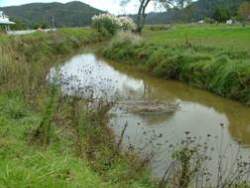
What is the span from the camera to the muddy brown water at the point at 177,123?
852 cm

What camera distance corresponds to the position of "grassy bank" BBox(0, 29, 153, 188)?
5.16m

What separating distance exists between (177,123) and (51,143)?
4961 mm

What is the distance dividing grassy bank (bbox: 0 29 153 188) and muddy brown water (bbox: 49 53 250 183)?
644mm

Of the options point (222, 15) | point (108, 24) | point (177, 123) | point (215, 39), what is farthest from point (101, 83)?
point (222, 15)

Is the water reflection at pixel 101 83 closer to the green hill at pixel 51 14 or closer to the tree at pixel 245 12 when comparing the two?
the tree at pixel 245 12

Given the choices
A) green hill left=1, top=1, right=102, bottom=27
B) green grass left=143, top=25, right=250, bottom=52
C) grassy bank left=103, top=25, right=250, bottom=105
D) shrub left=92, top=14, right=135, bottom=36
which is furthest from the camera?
green hill left=1, top=1, right=102, bottom=27

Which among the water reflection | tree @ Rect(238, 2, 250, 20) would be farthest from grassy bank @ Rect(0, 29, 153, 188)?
tree @ Rect(238, 2, 250, 20)

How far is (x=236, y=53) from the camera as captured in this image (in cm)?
1753

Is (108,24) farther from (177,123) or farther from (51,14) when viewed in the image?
(51,14)

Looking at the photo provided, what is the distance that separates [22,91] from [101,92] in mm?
3884

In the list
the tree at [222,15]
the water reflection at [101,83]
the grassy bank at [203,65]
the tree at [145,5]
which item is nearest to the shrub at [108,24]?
the tree at [145,5]

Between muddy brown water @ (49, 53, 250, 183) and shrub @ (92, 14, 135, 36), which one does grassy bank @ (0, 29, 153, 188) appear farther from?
shrub @ (92, 14, 135, 36)

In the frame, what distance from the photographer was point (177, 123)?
11.5 m

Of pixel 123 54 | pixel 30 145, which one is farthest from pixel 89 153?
pixel 123 54
